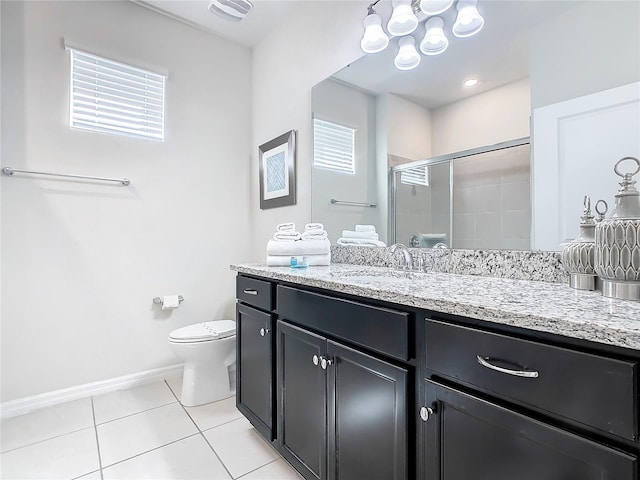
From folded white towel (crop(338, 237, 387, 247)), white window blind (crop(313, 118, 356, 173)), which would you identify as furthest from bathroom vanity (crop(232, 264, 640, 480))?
white window blind (crop(313, 118, 356, 173))

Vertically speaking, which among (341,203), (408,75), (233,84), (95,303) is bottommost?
(95,303)

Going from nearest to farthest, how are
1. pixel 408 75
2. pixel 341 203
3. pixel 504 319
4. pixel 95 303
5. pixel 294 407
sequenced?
1. pixel 504 319
2. pixel 294 407
3. pixel 408 75
4. pixel 341 203
5. pixel 95 303

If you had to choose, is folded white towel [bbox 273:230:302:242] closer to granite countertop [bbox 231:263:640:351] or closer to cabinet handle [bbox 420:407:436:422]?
granite countertop [bbox 231:263:640:351]

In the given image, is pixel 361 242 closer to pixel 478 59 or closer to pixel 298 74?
pixel 478 59

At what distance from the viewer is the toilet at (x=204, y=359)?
1.93 metres

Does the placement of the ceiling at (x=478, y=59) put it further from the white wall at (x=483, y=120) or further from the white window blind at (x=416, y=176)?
the white window blind at (x=416, y=176)

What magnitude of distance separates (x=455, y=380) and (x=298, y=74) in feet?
7.05

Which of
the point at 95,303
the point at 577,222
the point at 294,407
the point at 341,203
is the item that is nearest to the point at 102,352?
the point at 95,303

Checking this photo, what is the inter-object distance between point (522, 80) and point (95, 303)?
8.53 feet

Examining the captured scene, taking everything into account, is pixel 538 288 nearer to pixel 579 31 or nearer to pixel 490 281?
pixel 490 281

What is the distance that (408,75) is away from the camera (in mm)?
1591

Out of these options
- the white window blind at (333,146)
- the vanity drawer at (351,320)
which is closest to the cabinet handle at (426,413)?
the vanity drawer at (351,320)

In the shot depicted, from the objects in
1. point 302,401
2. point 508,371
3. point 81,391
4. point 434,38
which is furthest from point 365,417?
point 81,391

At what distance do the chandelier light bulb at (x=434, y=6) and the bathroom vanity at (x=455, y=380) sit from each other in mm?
1171
